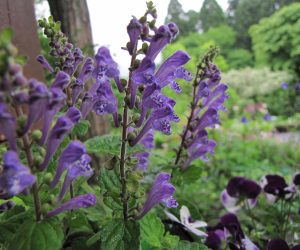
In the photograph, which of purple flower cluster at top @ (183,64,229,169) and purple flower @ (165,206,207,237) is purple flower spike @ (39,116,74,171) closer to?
A: purple flower @ (165,206,207,237)

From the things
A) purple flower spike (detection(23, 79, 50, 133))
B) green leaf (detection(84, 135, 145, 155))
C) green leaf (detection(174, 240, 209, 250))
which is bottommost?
green leaf (detection(174, 240, 209, 250))

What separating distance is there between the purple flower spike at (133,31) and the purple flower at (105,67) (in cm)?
5

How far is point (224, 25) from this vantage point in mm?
18781

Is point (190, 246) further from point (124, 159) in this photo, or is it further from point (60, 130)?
point (60, 130)

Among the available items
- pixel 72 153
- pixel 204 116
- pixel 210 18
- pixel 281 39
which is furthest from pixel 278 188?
pixel 210 18

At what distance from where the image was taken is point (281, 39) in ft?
45.8

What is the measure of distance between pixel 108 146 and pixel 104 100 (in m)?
0.13

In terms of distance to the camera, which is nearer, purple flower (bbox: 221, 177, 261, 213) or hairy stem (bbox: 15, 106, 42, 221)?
hairy stem (bbox: 15, 106, 42, 221)

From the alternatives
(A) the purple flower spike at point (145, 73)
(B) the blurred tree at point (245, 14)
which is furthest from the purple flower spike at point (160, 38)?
(B) the blurred tree at point (245, 14)

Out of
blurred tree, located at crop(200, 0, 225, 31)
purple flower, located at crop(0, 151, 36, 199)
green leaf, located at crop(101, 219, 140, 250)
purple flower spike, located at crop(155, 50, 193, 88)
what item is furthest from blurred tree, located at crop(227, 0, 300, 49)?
purple flower, located at crop(0, 151, 36, 199)

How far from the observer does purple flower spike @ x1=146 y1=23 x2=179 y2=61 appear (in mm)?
840

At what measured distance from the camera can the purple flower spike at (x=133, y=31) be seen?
84 centimetres

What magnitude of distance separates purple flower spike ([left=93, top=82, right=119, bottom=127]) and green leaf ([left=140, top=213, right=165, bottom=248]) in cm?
28

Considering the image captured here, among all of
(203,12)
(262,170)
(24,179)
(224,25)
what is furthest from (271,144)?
(224,25)
